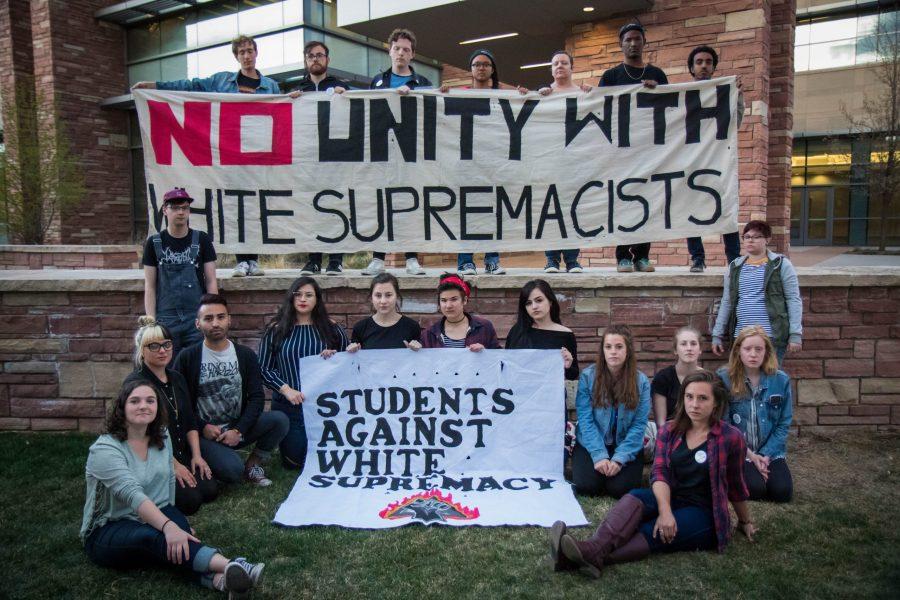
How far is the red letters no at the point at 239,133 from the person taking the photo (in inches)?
221

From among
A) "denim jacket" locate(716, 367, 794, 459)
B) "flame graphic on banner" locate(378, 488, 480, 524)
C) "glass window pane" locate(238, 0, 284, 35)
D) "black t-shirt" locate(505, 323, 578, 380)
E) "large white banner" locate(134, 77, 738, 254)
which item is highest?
"glass window pane" locate(238, 0, 284, 35)

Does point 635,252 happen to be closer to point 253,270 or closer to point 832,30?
point 253,270

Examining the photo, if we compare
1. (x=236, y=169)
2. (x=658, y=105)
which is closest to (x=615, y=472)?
(x=658, y=105)

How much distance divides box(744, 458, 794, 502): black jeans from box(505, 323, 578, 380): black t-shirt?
4.07 feet

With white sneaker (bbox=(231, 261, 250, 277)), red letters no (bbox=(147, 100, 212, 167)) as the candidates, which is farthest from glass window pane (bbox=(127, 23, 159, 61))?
white sneaker (bbox=(231, 261, 250, 277))

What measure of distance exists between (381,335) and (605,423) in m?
1.64

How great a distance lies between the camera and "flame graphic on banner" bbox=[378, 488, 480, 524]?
149 inches

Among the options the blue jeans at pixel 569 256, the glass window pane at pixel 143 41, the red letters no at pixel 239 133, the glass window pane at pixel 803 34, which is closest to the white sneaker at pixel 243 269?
the red letters no at pixel 239 133

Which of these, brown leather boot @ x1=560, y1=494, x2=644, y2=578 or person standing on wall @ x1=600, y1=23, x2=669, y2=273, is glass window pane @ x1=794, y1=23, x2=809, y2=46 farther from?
brown leather boot @ x1=560, y1=494, x2=644, y2=578

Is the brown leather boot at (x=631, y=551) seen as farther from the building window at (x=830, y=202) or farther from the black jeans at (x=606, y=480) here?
the building window at (x=830, y=202)

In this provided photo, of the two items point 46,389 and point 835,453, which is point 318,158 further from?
point 835,453

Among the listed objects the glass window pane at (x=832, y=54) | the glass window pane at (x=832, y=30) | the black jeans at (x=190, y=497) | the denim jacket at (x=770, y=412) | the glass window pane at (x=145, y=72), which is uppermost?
the glass window pane at (x=832, y=30)

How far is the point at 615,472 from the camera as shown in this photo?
4.12 metres

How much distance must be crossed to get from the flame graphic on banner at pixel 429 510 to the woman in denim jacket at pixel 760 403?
177cm
